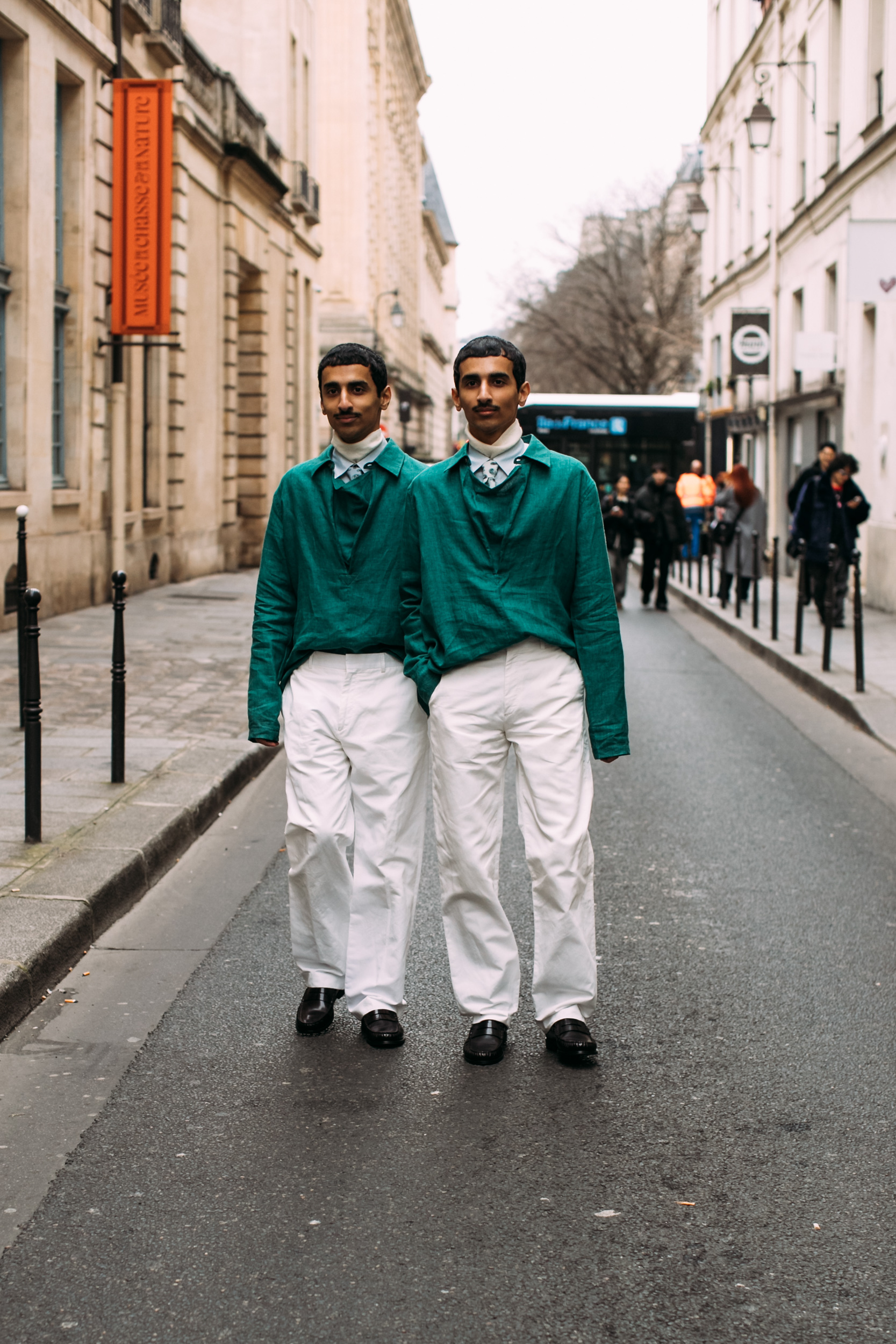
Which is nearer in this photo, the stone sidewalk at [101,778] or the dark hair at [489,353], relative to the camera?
the dark hair at [489,353]

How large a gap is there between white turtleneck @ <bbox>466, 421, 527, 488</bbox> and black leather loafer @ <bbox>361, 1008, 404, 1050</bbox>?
1.44m

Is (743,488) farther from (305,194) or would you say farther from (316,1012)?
(305,194)

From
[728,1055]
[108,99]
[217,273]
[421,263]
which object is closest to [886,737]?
[728,1055]

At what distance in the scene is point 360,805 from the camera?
420cm

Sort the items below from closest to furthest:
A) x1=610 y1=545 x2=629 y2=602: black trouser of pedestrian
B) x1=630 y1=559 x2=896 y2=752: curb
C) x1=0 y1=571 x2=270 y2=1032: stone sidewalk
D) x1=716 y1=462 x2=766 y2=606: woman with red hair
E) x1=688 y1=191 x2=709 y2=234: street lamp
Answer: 1. x1=0 y1=571 x2=270 y2=1032: stone sidewalk
2. x1=630 y1=559 x2=896 y2=752: curb
3. x1=716 y1=462 x2=766 y2=606: woman with red hair
4. x1=610 y1=545 x2=629 y2=602: black trouser of pedestrian
5. x1=688 y1=191 x2=709 y2=234: street lamp

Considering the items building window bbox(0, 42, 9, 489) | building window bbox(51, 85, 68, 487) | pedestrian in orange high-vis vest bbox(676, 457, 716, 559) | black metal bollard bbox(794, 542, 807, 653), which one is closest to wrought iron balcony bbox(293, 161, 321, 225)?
pedestrian in orange high-vis vest bbox(676, 457, 716, 559)

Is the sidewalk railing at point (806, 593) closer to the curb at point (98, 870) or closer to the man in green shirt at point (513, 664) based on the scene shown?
the curb at point (98, 870)

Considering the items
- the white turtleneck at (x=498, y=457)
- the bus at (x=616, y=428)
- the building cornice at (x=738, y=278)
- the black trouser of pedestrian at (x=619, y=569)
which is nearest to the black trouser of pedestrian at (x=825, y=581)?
the black trouser of pedestrian at (x=619, y=569)

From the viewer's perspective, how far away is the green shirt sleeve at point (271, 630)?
4234 mm

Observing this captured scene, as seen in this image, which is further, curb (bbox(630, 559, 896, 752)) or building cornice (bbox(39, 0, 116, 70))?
building cornice (bbox(39, 0, 116, 70))

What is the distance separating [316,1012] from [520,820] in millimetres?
842

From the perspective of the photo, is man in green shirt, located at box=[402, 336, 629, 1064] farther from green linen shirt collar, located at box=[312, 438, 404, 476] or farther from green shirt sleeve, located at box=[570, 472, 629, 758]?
green linen shirt collar, located at box=[312, 438, 404, 476]

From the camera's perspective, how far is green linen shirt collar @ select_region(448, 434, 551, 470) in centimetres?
401

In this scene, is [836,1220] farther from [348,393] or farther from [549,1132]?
[348,393]
